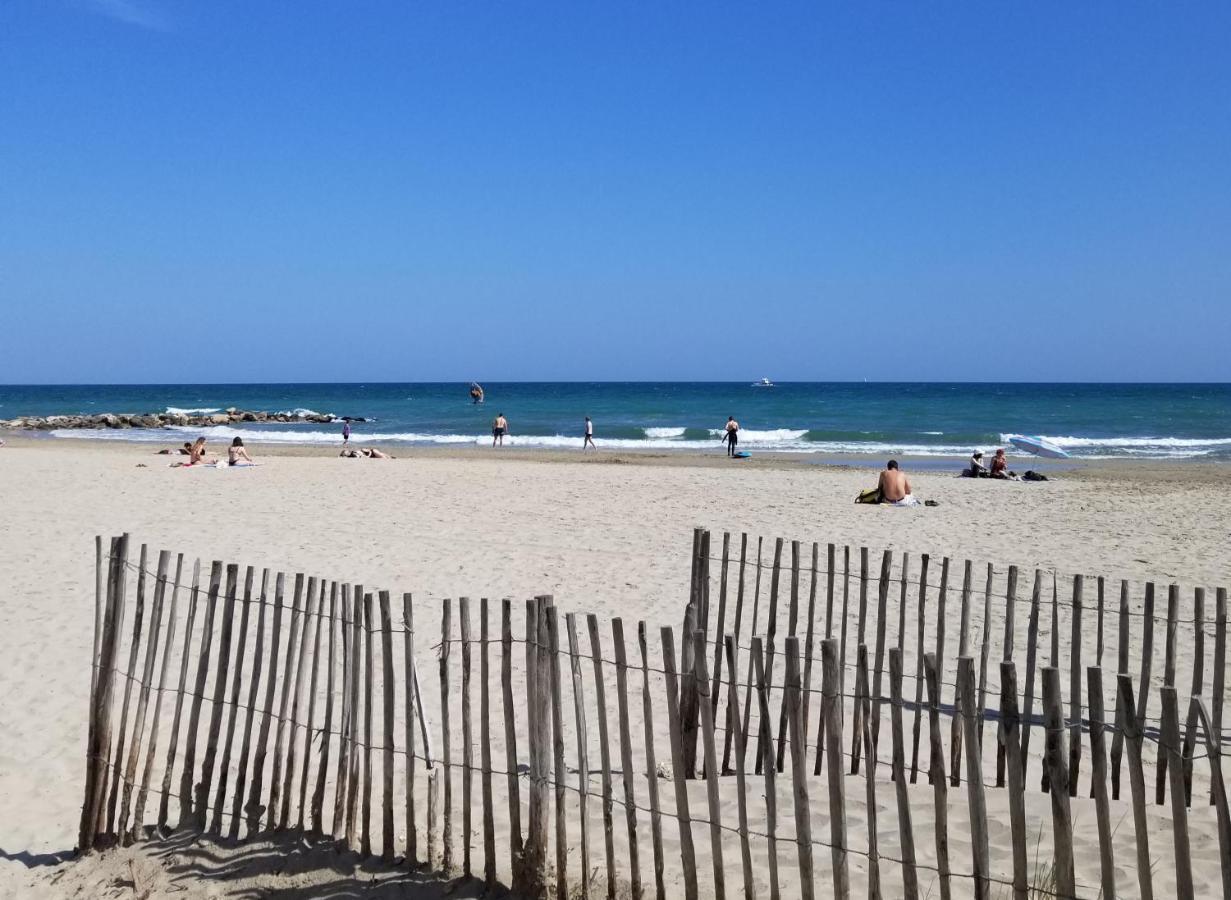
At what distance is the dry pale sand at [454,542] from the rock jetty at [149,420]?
28.3m

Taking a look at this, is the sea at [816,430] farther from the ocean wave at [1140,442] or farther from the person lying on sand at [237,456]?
the person lying on sand at [237,456]

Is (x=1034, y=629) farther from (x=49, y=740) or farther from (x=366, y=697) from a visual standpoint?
(x=49, y=740)

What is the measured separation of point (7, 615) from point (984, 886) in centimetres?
801

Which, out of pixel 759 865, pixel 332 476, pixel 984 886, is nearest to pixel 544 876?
pixel 759 865

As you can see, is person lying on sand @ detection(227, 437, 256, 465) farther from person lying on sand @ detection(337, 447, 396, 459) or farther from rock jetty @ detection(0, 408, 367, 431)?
rock jetty @ detection(0, 408, 367, 431)

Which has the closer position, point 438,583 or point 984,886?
point 984,886

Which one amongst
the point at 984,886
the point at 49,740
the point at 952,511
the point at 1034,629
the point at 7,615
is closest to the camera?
the point at 984,886

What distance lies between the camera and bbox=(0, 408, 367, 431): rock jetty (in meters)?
49.7

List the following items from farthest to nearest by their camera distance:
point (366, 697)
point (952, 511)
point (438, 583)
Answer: point (952, 511) < point (438, 583) < point (366, 697)

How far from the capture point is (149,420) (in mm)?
51562

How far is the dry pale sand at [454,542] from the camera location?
4.43m

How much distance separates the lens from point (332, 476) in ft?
68.7

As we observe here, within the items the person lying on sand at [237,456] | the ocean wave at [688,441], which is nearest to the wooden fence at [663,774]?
the person lying on sand at [237,456]

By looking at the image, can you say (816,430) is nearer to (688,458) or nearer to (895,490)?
(688,458)
